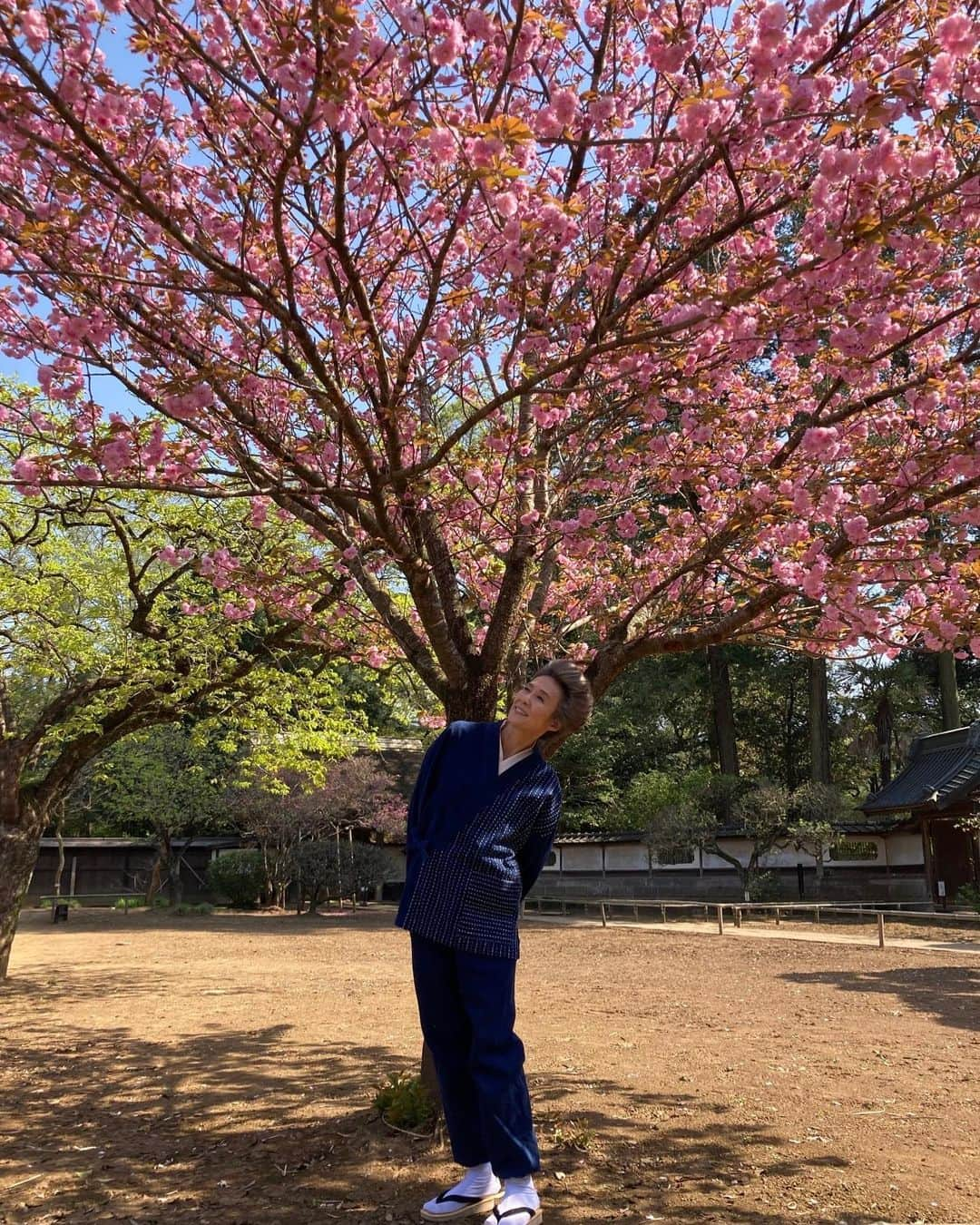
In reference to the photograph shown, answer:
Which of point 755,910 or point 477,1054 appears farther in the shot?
point 755,910

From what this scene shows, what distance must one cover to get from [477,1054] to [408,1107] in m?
1.40

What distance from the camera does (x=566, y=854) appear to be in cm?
2444

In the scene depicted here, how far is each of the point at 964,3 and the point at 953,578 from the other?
2225 millimetres

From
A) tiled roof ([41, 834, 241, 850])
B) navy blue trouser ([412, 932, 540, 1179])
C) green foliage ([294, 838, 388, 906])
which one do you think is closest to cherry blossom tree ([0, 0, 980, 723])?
navy blue trouser ([412, 932, 540, 1179])

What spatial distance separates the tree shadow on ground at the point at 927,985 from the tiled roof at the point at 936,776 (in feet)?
23.6

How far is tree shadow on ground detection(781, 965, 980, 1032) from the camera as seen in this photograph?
780 centimetres

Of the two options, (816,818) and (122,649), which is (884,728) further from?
(122,649)

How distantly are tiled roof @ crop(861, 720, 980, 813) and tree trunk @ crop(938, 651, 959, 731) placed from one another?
400cm

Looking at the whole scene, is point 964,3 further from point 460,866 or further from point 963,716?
point 963,716

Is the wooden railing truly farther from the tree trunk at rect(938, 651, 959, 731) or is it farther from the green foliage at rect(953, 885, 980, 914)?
the tree trunk at rect(938, 651, 959, 731)

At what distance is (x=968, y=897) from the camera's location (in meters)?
16.8

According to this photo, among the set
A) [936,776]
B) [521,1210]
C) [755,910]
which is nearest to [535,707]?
[521,1210]

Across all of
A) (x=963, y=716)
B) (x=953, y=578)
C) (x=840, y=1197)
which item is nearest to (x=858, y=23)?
(x=953, y=578)

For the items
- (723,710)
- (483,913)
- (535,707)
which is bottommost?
(483,913)
